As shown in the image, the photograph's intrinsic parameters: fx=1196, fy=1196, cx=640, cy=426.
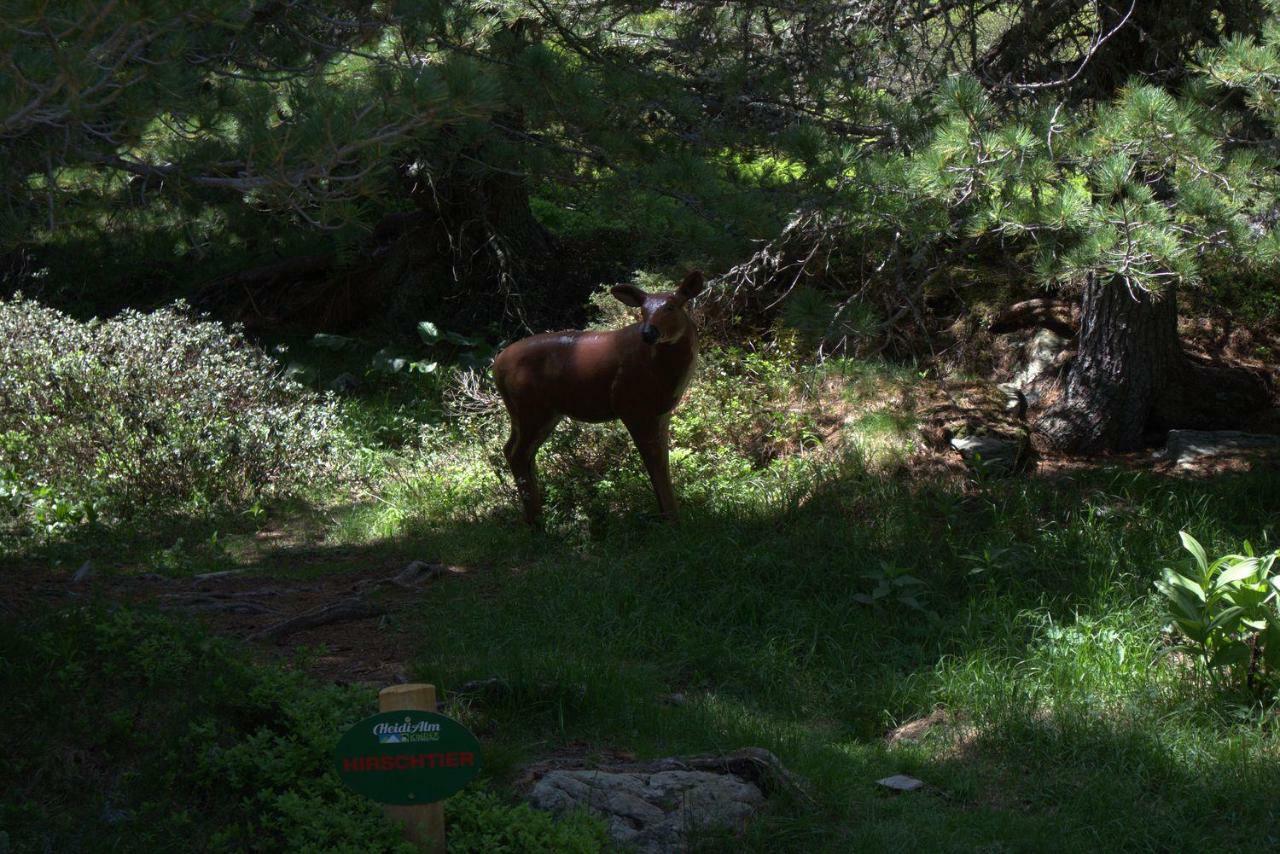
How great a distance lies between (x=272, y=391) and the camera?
9.78 meters

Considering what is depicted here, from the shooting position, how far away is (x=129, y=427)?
8.82 meters

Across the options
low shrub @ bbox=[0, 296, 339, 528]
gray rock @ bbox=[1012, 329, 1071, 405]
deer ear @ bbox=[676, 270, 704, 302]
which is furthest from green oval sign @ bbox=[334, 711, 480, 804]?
gray rock @ bbox=[1012, 329, 1071, 405]

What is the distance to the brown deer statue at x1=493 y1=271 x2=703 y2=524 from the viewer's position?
664cm

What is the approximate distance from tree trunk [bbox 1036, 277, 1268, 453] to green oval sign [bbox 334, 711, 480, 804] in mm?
6145

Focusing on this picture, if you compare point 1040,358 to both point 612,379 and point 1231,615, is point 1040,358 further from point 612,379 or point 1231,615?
point 1231,615

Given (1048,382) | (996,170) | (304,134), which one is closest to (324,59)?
(304,134)

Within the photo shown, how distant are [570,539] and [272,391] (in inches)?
143

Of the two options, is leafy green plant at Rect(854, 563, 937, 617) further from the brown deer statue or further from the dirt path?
the dirt path

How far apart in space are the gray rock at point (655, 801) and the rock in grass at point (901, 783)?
1.75ft

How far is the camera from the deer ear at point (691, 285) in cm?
653

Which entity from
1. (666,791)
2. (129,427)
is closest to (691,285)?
(666,791)

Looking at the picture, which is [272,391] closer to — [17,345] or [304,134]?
[17,345]

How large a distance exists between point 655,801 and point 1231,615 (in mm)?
2387

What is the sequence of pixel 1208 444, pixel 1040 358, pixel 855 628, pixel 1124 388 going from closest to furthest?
pixel 855 628 → pixel 1208 444 → pixel 1124 388 → pixel 1040 358
